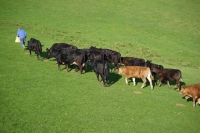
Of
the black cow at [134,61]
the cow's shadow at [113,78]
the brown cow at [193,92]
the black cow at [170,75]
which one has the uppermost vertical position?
the black cow at [134,61]

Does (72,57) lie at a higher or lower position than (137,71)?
higher

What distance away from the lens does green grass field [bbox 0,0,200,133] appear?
1023cm

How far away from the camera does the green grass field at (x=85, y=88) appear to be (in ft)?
33.6

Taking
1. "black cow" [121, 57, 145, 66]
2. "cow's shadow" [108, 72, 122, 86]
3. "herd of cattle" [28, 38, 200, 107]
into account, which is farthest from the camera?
"black cow" [121, 57, 145, 66]

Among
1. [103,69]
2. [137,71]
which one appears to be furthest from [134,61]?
[103,69]

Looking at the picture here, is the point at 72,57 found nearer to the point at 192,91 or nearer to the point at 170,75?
the point at 170,75

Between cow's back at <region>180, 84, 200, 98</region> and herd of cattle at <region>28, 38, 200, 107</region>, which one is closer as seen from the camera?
cow's back at <region>180, 84, 200, 98</region>

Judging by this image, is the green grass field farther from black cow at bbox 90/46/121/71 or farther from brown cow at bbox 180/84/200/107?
black cow at bbox 90/46/121/71

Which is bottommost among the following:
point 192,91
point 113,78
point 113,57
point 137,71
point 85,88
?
point 85,88

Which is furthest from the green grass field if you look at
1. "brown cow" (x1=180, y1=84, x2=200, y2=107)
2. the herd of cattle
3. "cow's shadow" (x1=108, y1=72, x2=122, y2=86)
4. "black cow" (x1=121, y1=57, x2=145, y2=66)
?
"black cow" (x1=121, y1=57, x2=145, y2=66)

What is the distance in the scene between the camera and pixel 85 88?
13.7 meters

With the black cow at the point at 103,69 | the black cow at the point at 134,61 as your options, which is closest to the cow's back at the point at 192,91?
the black cow at the point at 134,61

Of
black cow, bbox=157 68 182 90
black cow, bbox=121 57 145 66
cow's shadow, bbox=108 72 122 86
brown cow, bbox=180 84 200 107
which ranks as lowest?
brown cow, bbox=180 84 200 107

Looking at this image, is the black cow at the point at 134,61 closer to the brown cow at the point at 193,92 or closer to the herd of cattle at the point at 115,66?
the herd of cattle at the point at 115,66
